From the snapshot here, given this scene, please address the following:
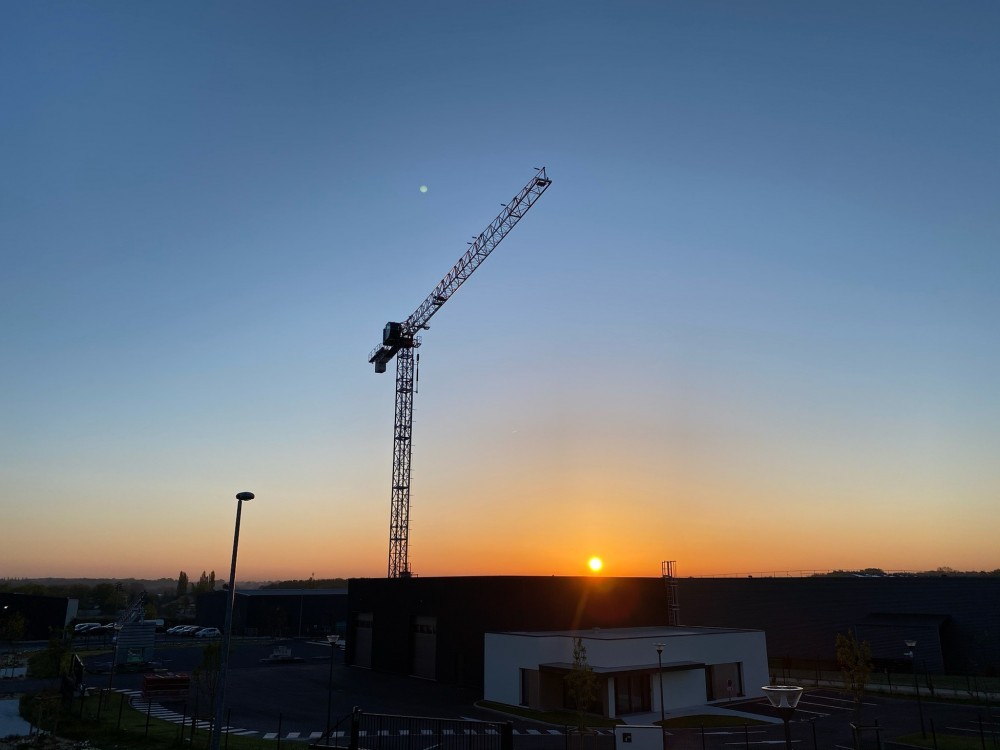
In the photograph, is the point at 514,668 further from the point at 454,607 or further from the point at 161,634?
the point at 161,634

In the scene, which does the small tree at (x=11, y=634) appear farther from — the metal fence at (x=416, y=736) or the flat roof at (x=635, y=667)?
the flat roof at (x=635, y=667)

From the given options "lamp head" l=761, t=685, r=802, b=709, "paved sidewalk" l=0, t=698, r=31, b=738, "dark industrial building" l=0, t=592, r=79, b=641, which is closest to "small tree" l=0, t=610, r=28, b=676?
"dark industrial building" l=0, t=592, r=79, b=641

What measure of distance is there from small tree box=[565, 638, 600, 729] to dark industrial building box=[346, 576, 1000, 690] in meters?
10.5

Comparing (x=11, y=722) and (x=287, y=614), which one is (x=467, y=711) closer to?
(x=11, y=722)

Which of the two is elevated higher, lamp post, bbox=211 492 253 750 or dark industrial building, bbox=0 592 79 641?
lamp post, bbox=211 492 253 750

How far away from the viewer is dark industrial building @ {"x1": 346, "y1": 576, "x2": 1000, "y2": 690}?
5325 centimetres

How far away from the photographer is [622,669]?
41.2 metres

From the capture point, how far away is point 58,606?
96.4 m

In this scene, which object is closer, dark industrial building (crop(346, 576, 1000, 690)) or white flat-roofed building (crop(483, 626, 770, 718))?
white flat-roofed building (crop(483, 626, 770, 718))

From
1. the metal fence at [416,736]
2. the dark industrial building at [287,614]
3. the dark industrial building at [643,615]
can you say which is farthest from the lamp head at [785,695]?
the dark industrial building at [287,614]

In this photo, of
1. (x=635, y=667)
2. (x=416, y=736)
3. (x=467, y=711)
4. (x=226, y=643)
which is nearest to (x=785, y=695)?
(x=226, y=643)

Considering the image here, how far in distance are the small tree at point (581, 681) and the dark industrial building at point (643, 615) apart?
10.5 metres

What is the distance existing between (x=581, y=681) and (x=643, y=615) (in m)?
23.1

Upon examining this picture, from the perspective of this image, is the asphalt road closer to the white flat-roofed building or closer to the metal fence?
the metal fence
